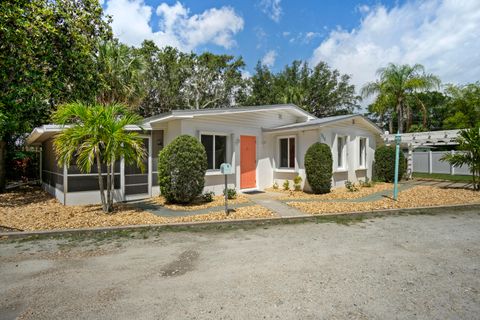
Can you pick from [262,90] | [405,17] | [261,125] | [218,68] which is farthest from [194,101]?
[405,17]

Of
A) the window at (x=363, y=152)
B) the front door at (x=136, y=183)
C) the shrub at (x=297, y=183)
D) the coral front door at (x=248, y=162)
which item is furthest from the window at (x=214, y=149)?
the window at (x=363, y=152)

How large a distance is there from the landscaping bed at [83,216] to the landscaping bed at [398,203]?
5.31 feet

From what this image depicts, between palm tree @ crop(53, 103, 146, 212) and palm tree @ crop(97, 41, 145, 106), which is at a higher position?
palm tree @ crop(97, 41, 145, 106)

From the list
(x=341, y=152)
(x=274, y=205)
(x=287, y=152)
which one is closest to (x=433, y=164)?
(x=341, y=152)

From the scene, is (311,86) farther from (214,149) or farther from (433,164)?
(214,149)

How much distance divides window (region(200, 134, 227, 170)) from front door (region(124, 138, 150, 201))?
2302mm

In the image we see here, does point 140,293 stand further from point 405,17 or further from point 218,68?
point 218,68

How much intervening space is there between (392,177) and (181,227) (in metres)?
13.3

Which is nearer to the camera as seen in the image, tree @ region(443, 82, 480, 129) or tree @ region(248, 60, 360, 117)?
tree @ region(443, 82, 480, 129)

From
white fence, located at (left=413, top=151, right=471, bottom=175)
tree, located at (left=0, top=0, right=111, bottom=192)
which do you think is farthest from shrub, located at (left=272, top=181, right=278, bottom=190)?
white fence, located at (left=413, top=151, right=471, bottom=175)

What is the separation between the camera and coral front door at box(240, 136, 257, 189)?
39.3 feet

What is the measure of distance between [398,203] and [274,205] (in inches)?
172

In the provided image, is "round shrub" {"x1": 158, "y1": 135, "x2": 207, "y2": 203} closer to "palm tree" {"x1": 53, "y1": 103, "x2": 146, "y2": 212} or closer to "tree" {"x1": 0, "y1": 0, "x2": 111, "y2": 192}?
Result: "palm tree" {"x1": 53, "y1": 103, "x2": 146, "y2": 212}

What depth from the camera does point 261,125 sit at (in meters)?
12.7
